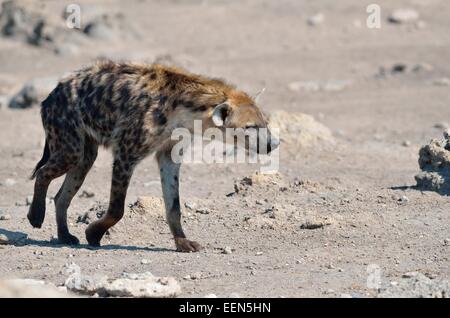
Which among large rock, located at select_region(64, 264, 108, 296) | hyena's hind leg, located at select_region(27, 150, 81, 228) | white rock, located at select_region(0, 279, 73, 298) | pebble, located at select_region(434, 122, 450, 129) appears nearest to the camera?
white rock, located at select_region(0, 279, 73, 298)

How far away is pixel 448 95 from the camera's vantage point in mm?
15281

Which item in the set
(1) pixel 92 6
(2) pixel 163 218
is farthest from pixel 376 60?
(2) pixel 163 218

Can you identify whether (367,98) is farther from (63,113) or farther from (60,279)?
(60,279)

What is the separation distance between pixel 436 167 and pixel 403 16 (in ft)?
40.9

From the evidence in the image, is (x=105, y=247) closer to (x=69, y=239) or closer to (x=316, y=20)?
(x=69, y=239)

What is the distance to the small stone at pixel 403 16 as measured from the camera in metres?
20.8

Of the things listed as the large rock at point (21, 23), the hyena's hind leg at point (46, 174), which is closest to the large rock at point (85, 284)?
the hyena's hind leg at point (46, 174)

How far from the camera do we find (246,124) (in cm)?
770

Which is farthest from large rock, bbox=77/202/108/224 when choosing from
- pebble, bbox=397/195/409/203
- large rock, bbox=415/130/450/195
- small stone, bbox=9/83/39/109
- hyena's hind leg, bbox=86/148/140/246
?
small stone, bbox=9/83/39/109

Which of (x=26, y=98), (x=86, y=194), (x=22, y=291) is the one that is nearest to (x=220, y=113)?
(x=22, y=291)

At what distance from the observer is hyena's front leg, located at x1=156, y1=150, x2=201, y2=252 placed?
7734 millimetres

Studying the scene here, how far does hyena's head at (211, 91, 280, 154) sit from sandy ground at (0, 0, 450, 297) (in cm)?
77

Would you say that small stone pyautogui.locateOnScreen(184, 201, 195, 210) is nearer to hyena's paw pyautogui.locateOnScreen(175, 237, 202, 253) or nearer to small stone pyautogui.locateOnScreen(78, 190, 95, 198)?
hyena's paw pyautogui.locateOnScreen(175, 237, 202, 253)
